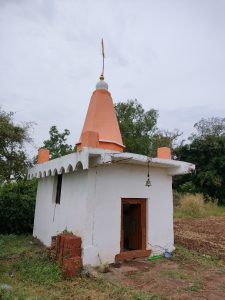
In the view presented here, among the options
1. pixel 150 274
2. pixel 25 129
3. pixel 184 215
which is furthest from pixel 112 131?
pixel 184 215

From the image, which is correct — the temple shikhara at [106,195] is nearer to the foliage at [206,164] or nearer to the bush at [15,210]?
the bush at [15,210]

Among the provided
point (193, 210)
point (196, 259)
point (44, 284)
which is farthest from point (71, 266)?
point (193, 210)

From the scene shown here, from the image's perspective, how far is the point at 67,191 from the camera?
287 inches

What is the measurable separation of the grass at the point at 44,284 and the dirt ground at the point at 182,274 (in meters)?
0.37

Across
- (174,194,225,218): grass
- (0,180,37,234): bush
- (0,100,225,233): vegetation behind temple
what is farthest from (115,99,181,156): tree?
(0,180,37,234): bush

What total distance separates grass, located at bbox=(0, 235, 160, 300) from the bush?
3392 mm

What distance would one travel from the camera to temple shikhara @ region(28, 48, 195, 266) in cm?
625

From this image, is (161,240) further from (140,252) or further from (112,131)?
(112,131)

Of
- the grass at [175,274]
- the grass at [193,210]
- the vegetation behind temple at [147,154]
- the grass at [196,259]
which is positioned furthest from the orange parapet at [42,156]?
the grass at [193,210]

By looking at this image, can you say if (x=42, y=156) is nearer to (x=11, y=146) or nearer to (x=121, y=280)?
(x=11, y=146)

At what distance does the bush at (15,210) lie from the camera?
1041cm

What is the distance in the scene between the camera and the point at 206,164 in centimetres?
2358

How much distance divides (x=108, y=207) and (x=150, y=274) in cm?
167

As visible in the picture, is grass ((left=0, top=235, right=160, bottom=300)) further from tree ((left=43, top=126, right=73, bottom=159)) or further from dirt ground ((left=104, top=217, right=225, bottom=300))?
tree ((left=43, top=126, right=73, bottom=159))
